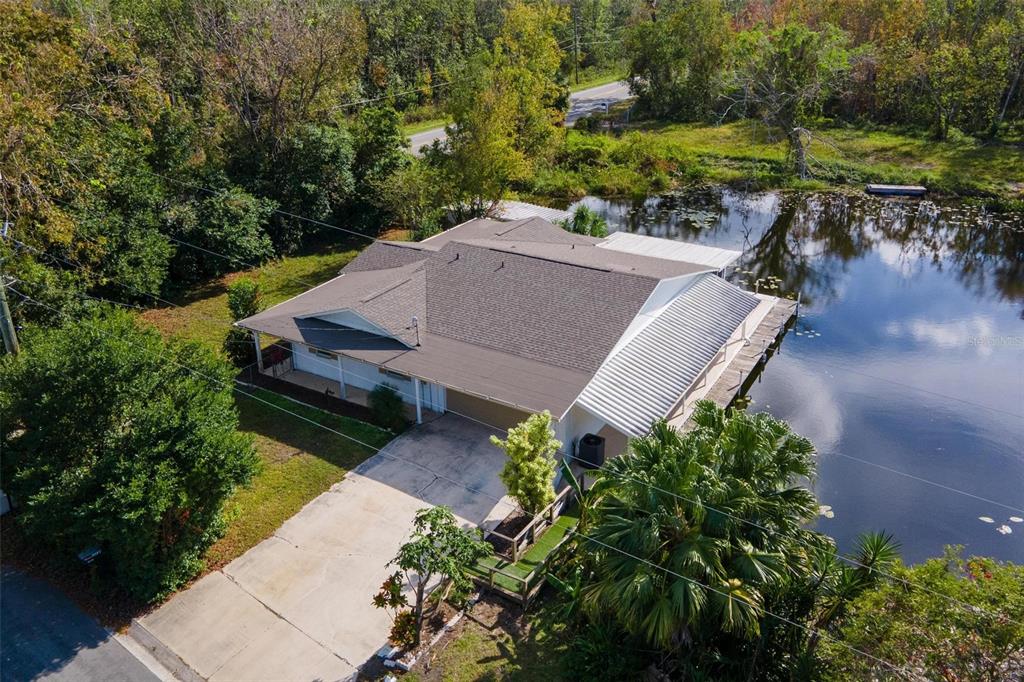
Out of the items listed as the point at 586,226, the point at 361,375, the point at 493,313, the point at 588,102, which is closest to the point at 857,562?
the point at 493,313

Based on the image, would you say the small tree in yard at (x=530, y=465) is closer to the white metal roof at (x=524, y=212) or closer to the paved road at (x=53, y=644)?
the paved road at (x=53, y=644)

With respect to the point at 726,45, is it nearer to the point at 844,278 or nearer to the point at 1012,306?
the point at 844,278

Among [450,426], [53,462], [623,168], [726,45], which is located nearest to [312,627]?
[53,462]

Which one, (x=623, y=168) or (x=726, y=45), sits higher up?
(x=726, y=45)

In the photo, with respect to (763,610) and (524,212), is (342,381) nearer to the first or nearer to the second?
(763,610)

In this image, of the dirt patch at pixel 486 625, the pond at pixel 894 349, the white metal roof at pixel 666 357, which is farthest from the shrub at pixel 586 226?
the dirt patch at pixel 486 625

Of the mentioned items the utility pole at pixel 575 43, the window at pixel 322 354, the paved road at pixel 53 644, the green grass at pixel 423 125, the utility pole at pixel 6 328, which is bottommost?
the paved road at pixel 53 644

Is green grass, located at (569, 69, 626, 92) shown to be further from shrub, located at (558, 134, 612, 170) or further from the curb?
the curb
